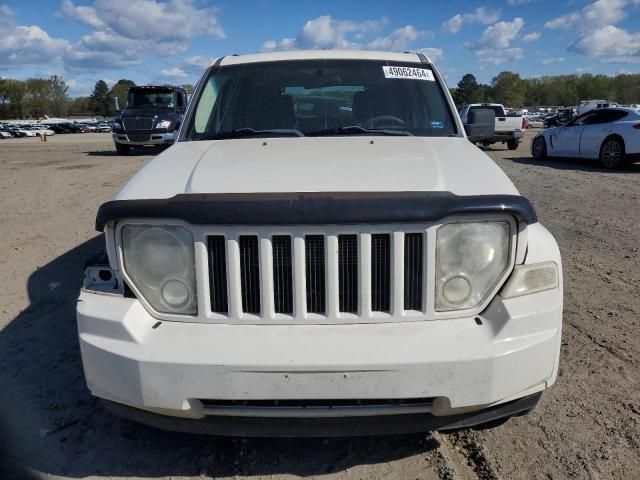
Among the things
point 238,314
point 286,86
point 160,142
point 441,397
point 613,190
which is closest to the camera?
point 441,397

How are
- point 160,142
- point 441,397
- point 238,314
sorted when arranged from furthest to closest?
point 160,142 < point 238,314 < point 441,397

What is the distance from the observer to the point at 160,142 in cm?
1805

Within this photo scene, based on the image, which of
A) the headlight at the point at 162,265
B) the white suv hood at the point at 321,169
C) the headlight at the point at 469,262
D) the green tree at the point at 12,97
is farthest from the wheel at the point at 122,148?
the green tree at the point at 12,97

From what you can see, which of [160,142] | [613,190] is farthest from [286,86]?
[160,142]

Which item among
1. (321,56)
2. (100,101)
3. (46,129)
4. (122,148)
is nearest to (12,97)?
(100,101)

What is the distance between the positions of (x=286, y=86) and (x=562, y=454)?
111 inches

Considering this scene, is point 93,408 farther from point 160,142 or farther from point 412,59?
point 160,142

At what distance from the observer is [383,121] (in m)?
3.61

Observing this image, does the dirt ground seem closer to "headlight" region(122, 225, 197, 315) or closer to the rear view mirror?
"headlight" region(122, 225, 197, 315)

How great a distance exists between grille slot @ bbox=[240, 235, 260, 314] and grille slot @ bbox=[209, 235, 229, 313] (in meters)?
0.07

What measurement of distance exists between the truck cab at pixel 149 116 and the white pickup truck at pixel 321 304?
16.1 m

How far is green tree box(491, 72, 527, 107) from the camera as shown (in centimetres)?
11344

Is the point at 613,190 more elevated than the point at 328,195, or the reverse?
the point at 328,195

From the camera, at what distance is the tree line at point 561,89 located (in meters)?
112
